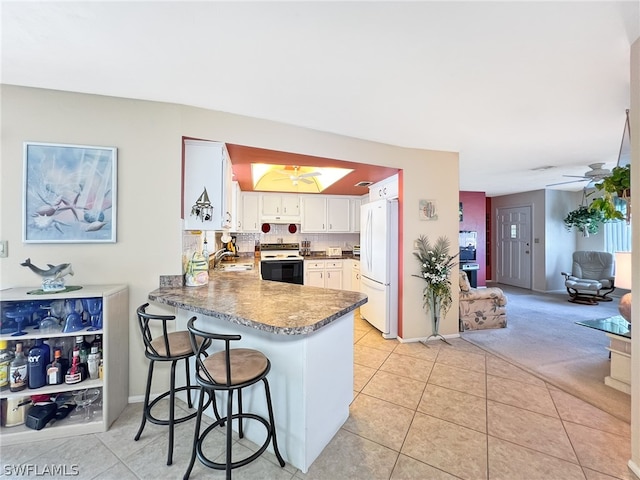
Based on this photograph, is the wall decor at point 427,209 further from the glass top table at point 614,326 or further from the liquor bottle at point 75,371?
the liquor bottle at point 75,371

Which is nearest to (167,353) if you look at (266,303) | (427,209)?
(266,303)

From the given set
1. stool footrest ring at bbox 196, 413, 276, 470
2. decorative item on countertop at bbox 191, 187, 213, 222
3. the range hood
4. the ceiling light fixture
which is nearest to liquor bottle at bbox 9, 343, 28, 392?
stool footrest ring at bbox 196, 413, 276, 470

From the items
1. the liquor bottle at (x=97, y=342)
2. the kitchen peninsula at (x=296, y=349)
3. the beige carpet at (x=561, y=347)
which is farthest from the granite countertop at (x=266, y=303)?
the beige carpet at (x=561, y=347)

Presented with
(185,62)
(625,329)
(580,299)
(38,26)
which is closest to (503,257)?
(580,299)

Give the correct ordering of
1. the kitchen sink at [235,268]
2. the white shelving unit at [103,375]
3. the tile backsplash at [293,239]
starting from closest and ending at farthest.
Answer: the white shelving unit at [103,375], the kitchen sink at [235,268], the tile backsplash at [293,239]

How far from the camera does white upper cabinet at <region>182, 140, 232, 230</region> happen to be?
240 centimetres

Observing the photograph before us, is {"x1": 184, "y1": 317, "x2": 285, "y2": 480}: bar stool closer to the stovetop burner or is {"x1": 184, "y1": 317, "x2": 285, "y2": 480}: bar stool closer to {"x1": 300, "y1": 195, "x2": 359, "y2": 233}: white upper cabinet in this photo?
the stovetop burner

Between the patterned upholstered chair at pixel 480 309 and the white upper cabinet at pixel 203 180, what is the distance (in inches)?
137

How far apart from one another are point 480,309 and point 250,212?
4.27 m

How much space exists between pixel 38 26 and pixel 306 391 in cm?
251

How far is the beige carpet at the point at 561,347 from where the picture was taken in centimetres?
238

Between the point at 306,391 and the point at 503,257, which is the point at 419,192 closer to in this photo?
the point at 306,391

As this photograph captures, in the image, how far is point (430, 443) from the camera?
5.83 feet

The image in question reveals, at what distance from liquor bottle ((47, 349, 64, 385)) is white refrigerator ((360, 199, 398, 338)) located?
3185 millimetres
